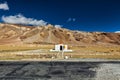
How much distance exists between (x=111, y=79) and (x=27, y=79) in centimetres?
630

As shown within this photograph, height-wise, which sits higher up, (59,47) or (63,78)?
(59,47)

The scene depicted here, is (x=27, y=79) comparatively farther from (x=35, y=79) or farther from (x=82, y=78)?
(x=82, y=78)

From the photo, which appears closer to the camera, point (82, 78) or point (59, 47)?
point (82, 78)

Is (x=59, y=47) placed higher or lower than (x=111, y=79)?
higher

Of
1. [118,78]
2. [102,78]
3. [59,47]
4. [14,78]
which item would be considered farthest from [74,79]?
[59,47]

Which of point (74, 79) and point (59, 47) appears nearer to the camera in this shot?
point (74, 79)

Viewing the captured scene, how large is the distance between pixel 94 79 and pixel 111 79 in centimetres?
127

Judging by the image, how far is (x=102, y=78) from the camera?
17.9 meters

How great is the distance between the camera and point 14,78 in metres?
17.9

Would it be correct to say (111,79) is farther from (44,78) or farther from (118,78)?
(44,78)

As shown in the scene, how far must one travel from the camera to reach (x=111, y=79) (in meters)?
17.4

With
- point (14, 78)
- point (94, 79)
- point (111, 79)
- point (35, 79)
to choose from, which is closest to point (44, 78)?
point (35, 79)

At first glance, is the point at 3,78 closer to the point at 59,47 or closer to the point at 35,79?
the point at 35,79

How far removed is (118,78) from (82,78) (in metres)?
2.75
